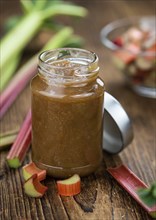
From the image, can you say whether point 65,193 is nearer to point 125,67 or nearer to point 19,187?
point 19,187

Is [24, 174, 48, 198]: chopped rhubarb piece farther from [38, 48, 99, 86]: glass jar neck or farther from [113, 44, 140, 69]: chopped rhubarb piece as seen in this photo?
[113, 44, 140, 69]: chopped rhubarb piece

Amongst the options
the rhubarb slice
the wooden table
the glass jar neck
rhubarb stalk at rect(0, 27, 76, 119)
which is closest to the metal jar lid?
the wooden table

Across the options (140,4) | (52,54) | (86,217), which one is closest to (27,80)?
(52,54)

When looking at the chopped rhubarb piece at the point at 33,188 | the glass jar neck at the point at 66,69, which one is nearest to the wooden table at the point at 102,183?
the chopped rhubarb piece at the point at 33,188

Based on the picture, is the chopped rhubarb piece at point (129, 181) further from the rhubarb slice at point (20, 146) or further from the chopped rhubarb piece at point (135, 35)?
the chopped rhubarb piece at point (135, 35)

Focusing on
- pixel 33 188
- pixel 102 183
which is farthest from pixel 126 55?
pixel 33 188

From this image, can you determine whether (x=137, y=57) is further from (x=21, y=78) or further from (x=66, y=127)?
(x=66, y=127)

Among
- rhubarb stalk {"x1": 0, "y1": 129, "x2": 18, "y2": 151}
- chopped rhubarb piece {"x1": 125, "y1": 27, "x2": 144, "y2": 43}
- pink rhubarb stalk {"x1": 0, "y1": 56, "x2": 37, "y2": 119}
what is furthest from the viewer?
chopped rhubarb piece {"x1": 125, "y1": 27, "x2": 144, "y2": 43}
